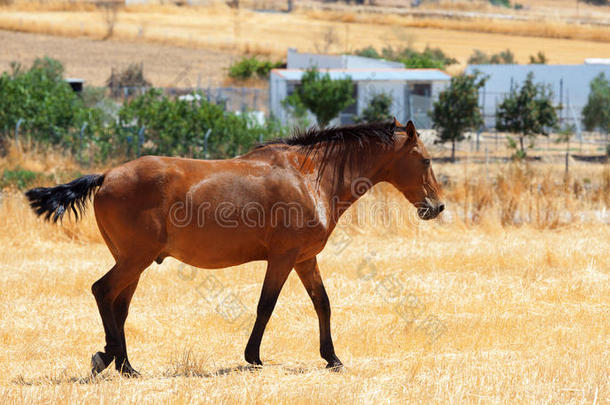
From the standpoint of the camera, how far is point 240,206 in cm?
707

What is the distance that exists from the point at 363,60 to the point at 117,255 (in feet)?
154

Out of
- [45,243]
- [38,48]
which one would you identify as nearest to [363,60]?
[38,48]

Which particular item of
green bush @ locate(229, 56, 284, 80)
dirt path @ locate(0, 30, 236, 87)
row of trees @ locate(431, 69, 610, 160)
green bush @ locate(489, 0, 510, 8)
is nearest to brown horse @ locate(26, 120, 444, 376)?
row of trees @ locate(431, 69, 610, 160)

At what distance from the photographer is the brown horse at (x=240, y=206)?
22.5ft

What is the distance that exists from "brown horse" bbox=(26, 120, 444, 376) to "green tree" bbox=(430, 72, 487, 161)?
25842 mm

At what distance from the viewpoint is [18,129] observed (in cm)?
2184

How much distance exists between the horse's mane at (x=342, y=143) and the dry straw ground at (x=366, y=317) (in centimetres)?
181

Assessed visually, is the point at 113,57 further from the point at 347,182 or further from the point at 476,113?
the point at 347,182

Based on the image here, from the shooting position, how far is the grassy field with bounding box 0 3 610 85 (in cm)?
6744

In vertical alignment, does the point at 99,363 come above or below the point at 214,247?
below

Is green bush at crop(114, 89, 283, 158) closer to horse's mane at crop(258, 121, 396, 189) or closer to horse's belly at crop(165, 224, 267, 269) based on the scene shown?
horse's mane at crop(258, 121, 396, 189)

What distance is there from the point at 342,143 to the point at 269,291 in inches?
61.2

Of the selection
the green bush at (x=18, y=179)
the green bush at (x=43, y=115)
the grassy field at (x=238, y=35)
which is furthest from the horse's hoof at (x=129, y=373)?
the grassy field at (x=238, y=35)

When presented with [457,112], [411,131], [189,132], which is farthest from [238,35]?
[411,131]
